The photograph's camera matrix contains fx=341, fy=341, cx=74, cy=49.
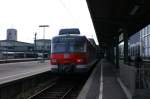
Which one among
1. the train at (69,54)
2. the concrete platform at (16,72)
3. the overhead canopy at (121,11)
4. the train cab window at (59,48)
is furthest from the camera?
the train cab window at (59,48)

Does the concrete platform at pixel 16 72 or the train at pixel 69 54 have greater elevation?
the train at pixel 69 54

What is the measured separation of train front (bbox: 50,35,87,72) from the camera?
23.3 m

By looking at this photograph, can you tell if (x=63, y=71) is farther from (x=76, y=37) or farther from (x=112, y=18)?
(x=112, y=18)

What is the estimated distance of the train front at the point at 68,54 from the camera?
23281 millimetres

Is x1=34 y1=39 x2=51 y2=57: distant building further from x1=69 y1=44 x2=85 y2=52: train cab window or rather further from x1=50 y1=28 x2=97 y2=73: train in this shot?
x1=69 y1=44 x2=85 y2=52: train cab window

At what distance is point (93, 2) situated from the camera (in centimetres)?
2253

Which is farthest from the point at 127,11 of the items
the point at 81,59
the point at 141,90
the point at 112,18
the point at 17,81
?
the point at 141,90

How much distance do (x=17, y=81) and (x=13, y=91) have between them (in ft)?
1.92

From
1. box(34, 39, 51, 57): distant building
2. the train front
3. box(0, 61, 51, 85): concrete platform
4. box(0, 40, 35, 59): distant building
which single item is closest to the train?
A: the train front

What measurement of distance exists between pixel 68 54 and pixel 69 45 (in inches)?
30.6

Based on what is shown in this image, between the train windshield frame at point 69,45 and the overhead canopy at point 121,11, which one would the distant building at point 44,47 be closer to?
the overhead canopy at point 121,11

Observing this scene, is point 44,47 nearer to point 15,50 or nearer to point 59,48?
point 15,50

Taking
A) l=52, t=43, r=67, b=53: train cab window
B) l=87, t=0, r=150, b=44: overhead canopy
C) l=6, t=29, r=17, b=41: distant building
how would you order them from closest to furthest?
l=87, t=0, r=150, b=44: overhead canopy, l=52, t=43, r=67, b=53: train cab window, l=6, t=29, r=17, b=41: distant building

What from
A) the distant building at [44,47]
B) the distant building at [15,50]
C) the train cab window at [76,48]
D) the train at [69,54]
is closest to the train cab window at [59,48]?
the train at [69,54]
